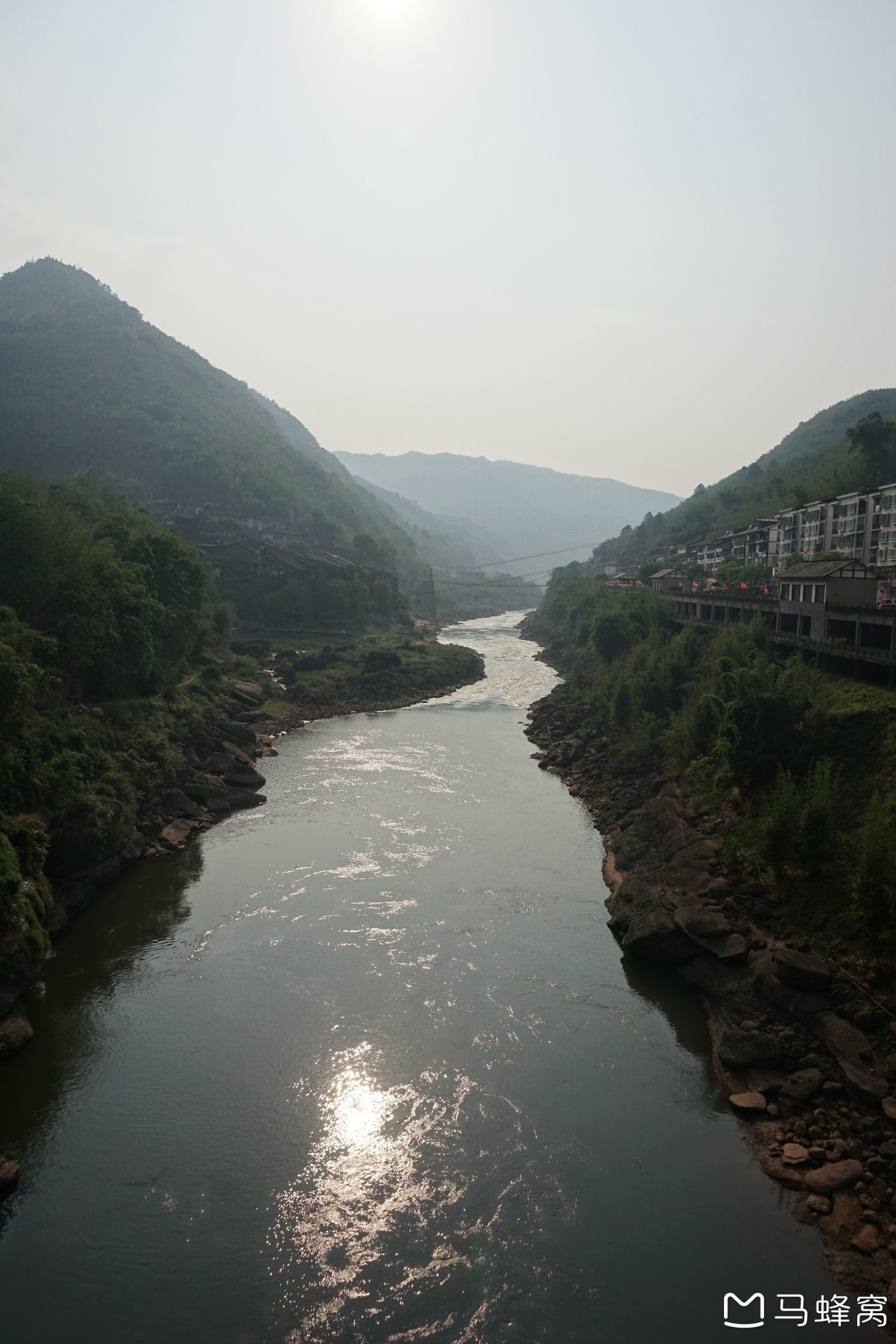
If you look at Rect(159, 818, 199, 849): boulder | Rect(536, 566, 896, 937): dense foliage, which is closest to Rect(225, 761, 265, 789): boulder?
Rect(159, 818, 199, 849): boulder

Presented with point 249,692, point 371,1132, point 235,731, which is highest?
point 249,692

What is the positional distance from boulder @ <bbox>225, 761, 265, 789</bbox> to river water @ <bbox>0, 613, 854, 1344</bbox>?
27.9ft

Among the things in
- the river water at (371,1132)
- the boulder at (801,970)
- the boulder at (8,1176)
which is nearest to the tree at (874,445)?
the river water at (371,1132)

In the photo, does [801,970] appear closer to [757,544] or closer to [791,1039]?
[791,1039]

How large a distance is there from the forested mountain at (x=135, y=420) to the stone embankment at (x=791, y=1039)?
291ft

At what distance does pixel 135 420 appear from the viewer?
11600 centimetres

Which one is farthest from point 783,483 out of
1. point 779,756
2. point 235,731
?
point 779,756

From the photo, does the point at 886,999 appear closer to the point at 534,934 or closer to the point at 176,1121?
the point at 534,934

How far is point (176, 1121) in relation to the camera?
13.7 metres

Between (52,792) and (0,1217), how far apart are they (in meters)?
11.6

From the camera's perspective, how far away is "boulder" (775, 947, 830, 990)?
15.0 metres

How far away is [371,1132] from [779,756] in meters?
14.6

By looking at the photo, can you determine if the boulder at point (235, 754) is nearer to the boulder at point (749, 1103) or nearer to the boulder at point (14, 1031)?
the boulder at point (14, 1031)

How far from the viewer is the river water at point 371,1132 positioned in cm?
1050
